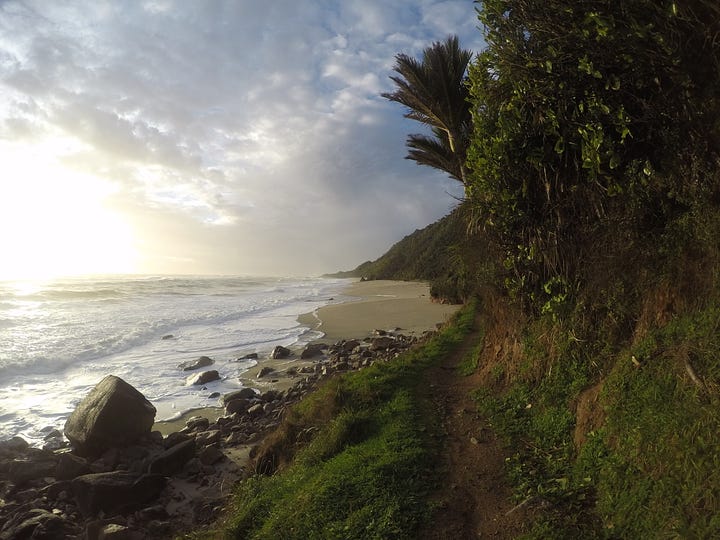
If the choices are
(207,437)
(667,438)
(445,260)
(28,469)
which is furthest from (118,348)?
(445,260)

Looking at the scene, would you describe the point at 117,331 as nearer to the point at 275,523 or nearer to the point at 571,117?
the point at 275,523

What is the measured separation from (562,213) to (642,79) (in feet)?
5.12

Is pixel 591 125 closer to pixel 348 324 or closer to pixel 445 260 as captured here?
pixel 348 324

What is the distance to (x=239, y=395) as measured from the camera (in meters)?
9.84

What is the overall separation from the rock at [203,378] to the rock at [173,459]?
14.4 feet

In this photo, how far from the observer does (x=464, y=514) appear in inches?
149

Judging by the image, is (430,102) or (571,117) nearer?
(571,117)

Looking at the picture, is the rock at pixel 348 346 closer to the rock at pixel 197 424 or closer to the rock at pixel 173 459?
the rock at pixel 197 424

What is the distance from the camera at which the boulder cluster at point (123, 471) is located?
17.9 ft

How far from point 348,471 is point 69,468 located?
4.81 meters

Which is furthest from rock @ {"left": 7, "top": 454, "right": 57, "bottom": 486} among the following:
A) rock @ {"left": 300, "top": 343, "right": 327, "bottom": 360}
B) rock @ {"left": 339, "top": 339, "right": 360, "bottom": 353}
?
rock @ {"left": 339, "top": 339, "right": 360, "bottom": 353}

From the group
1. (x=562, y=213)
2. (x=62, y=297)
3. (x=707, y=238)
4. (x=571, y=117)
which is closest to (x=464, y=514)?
(x=707, y=238)

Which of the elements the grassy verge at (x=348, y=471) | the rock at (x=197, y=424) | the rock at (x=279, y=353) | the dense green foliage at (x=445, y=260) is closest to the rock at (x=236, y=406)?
the rock at (x=197, y=424)

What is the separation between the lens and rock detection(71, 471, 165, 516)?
5801 millimetres
